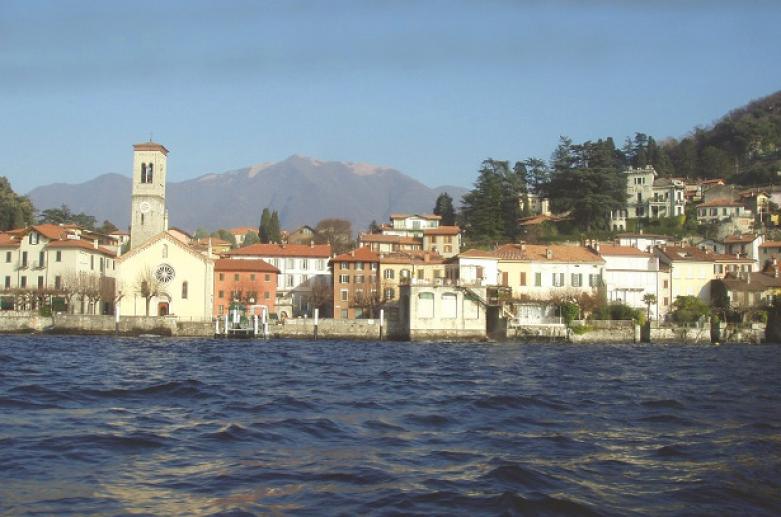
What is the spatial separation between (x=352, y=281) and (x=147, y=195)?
19.7 m

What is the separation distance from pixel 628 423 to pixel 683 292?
59.2 metres

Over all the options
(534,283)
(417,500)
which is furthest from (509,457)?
(534,283)

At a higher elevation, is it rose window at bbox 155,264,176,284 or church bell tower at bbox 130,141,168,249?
church bell tower at bbox 130,141,168,249

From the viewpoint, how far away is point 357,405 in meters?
19.4

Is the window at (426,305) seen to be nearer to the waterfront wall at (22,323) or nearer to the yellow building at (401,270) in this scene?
the yellow building at (401,270)

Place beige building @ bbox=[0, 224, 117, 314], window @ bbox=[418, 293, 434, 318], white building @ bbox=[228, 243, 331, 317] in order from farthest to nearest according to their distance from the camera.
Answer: white building @ bbox=[228, 243, 331, 317] < beige building @ bbox=[0, 224, 117, 314] < window @ bbox=[418, 293, 434, 318]

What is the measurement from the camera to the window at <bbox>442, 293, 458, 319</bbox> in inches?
2425

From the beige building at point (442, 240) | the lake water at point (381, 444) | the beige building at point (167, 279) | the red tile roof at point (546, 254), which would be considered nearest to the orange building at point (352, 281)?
the red tile roof at point (546, 254)

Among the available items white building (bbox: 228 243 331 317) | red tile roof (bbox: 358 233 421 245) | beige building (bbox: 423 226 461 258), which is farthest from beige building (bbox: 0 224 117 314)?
beige building (bbox: 423 226 461 258)

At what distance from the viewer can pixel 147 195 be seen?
74062mm

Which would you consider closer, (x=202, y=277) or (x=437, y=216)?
(x=202, y=277)

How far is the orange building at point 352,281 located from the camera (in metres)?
73.1

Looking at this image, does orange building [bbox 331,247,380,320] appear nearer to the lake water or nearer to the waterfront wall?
the waterfront wall

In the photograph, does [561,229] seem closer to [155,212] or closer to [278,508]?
[155,212]
